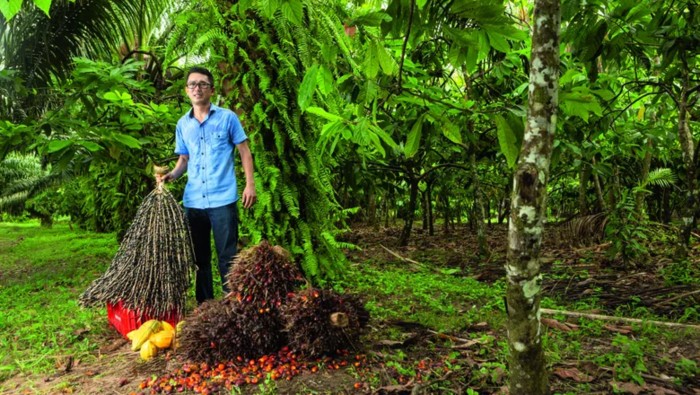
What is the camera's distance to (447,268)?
209 inches

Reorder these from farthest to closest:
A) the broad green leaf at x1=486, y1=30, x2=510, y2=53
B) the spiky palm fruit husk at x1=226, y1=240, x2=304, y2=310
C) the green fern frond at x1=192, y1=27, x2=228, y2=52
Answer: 1. the green fern frond at x1=192, y1=27, x2=228, y2=52
2. the spiky palm fruit husk at x1=226, y1=240, x2=304, y2=310
3. the broad green leaf at x1=486, y1=30, x2=510, y2=53

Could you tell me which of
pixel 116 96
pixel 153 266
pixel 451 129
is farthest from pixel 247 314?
pixel 116 96

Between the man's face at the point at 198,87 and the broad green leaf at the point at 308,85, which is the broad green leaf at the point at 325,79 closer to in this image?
the broad green leaf at the point at 308,85

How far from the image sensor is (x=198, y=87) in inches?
126

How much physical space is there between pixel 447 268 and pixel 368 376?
120 inches

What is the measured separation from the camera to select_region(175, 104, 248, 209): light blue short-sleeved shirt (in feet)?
10.6

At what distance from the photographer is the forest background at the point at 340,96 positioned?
6.45ft

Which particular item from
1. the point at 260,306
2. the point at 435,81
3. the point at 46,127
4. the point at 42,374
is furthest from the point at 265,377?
the point at 435,81

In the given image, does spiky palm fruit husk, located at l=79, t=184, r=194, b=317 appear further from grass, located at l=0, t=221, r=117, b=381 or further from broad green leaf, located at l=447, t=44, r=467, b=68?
broad green leaf, located at l=447, t=44, r=467, b=68

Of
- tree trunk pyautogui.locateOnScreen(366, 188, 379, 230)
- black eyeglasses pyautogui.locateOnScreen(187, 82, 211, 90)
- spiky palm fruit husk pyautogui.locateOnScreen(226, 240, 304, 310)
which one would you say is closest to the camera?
spiky palm fruit husk pyautogui.locateOnScreen(226, 240, 304, 310)

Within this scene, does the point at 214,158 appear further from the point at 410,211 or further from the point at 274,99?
the point at 410,211

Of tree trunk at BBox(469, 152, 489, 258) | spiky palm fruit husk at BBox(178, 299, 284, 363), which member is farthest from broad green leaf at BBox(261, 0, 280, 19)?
tree trunk at BBox(469, 152, 489, 258)

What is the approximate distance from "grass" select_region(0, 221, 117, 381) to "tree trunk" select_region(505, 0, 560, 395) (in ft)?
8.65

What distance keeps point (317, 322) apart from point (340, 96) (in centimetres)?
206
